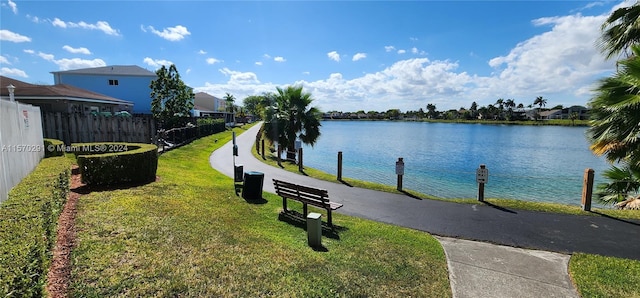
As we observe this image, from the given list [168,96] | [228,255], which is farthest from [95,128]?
[228,255]

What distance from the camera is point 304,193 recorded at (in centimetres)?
741

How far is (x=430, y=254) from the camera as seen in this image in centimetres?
574

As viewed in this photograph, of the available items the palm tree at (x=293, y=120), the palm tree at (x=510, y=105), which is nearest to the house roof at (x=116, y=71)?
the palm tree at (x=293, y=120)

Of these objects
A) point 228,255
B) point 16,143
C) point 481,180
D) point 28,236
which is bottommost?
point 228,255

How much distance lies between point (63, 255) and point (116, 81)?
40.7 m

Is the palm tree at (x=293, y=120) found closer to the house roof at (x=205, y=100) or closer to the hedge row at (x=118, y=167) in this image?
the hedge row at (x=118, y=167)

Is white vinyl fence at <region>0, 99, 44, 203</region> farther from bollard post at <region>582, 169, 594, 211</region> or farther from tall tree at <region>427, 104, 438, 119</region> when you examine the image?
tall tree at <region>427, 104, 438, 119</region>

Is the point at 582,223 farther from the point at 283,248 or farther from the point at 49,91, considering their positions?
the point at 49,91

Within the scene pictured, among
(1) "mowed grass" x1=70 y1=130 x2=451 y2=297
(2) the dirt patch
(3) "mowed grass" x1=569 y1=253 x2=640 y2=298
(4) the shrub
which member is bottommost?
(3) "mowed grass" x1=569 y1=253 x2=640 y2=298

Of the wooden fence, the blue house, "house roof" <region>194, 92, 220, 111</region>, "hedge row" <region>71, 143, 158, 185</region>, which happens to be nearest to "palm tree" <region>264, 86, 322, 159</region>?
the wooden fence

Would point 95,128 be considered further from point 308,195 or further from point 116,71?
point 116,71

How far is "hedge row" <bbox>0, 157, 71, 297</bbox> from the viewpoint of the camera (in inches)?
112

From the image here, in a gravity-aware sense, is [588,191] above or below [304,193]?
below

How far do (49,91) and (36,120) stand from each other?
13610mm
